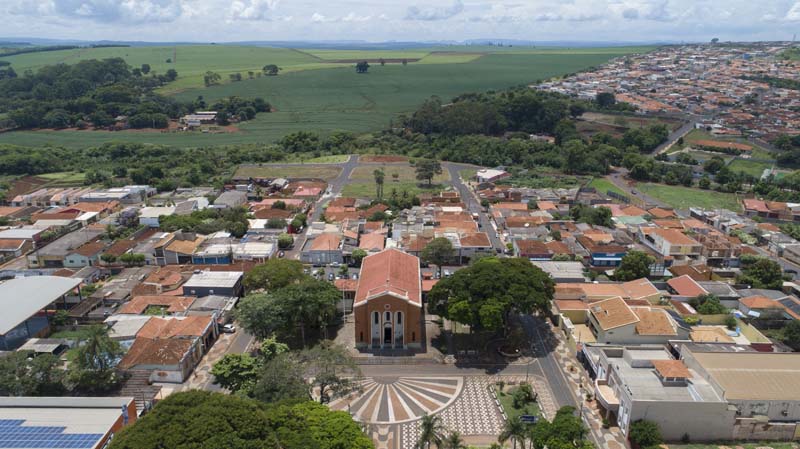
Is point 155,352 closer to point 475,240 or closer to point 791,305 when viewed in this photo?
point 475,240

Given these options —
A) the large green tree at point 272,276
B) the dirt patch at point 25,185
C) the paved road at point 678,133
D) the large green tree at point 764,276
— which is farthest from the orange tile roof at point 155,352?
the paved road at point 678,133

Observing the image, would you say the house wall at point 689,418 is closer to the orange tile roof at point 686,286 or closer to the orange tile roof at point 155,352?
the orange tile roof at point 686,286

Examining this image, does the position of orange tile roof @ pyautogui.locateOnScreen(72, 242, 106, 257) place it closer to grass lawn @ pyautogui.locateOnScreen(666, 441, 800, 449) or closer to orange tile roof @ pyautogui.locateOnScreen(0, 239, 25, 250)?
orange tile roof @ pyautogui.locateOnScreen(0, 239, 25, 250)

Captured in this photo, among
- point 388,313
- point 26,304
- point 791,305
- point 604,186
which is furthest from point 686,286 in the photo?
point 26,304

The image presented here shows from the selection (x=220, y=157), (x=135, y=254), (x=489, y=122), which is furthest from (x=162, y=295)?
(x=489, y=122)

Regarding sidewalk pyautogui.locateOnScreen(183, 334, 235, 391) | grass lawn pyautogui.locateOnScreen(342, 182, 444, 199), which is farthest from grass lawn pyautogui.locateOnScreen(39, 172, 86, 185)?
sidewalk pyautogui.locateOnScreen(183, 334, 235, 391)
